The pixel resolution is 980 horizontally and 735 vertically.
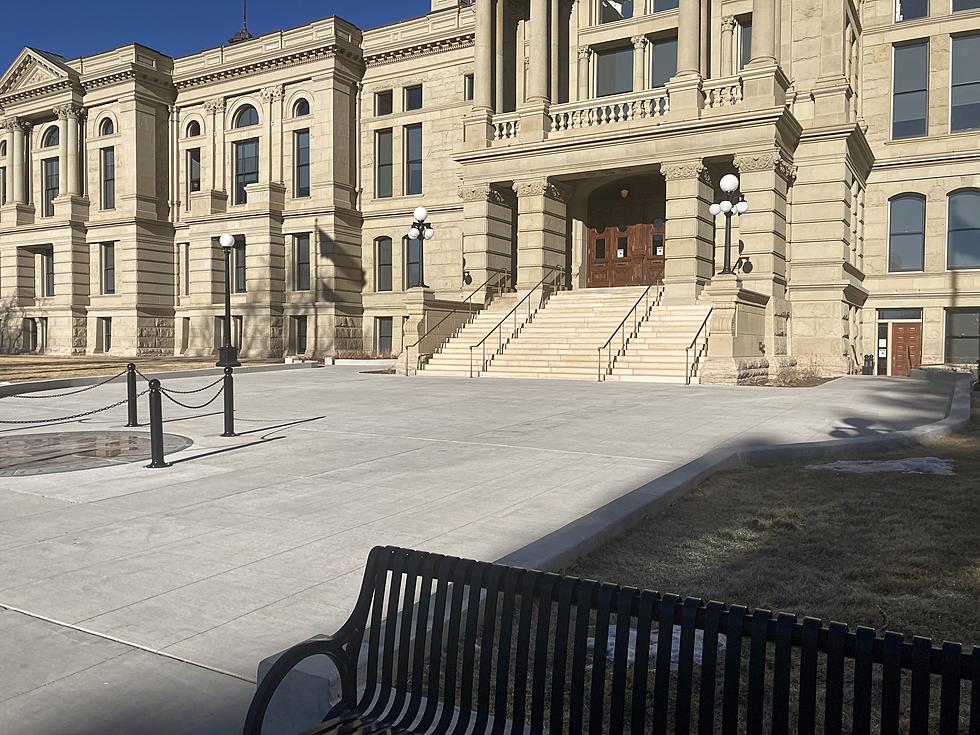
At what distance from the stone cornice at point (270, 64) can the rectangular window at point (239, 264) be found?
9.15 meters

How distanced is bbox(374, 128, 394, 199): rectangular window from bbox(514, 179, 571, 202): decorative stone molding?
12.3 metres

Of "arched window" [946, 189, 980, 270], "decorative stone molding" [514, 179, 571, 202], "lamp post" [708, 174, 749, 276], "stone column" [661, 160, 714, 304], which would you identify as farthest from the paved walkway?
"arched window" [946, 189, 980, 270]

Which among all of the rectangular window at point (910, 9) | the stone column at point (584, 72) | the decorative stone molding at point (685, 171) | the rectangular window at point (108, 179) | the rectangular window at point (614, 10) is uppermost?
the rectangular window at point (614, 10)

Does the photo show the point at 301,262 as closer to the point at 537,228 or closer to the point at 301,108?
the point at 301,108

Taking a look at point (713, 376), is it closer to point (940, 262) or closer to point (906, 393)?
point (906, 393)

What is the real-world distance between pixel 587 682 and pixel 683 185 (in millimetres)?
25680

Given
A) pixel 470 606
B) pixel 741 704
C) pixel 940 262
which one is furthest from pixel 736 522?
pixel 940 262

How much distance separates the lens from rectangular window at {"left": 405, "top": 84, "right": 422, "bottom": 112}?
133ft

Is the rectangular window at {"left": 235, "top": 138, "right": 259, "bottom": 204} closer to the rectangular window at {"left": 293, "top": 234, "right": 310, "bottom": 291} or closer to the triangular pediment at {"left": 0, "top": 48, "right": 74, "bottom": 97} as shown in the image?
the rectangular window at {"left": 293, "top": 234, "right": 310, "bottom": 291}

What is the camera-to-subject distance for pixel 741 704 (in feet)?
11.7

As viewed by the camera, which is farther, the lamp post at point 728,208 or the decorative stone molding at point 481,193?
the decorative stone molding at point 481,193

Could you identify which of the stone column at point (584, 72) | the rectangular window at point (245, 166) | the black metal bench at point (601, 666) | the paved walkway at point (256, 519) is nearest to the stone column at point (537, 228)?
the stone column at point (584, 72)

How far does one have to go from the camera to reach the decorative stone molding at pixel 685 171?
89.2 ft

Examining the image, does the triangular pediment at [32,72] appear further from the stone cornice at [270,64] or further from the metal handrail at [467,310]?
the metal handrail at [467,310]
